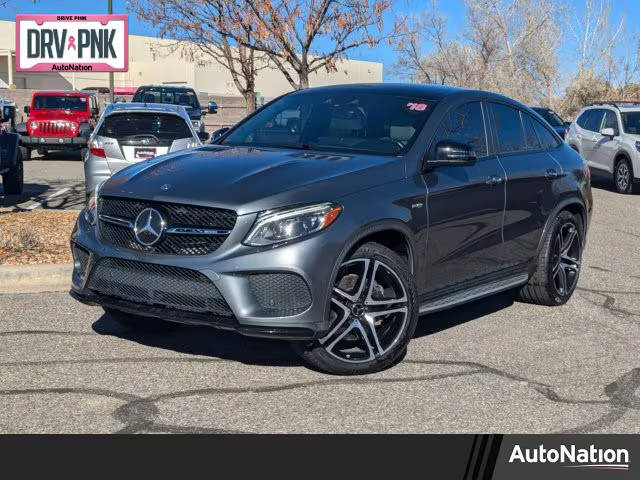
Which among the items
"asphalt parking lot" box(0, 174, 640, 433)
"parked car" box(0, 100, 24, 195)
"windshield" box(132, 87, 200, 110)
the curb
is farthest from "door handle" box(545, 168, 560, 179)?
"windshield" box(132, 87, 200, 110)

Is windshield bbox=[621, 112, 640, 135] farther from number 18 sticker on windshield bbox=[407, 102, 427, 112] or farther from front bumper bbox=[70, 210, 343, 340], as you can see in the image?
front bumper bbox=[70, 210, 343, 340]

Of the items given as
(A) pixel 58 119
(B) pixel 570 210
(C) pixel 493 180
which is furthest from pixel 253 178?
(A) pixel 58 119

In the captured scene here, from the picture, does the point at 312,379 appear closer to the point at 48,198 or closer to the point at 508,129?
the point at 508,129

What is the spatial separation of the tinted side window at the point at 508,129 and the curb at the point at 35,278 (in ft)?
12.0

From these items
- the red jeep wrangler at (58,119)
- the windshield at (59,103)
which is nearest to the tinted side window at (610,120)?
the red jeep wrangler at (58,119)

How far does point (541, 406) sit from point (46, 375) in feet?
9.20

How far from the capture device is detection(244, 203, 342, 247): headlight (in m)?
5.52

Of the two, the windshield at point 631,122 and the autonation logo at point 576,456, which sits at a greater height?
the windshield at point 631,122

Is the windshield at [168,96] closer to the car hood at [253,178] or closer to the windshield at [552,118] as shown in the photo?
the windshield at [552,118]

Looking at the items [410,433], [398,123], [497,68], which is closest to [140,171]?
[398,123]

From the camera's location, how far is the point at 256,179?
19.1 feet

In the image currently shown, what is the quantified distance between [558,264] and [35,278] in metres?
4.22

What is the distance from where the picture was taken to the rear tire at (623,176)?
749 inches

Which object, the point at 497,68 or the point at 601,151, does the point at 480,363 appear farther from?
the point at 497,68
